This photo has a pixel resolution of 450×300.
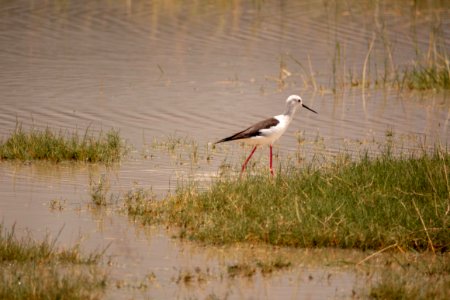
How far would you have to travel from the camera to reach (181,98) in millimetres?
17016

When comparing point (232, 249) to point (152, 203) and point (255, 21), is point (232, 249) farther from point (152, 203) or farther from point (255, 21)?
point (255, 21)

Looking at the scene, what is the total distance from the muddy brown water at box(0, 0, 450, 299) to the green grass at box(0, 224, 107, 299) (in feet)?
0.75

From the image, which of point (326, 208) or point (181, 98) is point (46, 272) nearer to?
point (326, 208)

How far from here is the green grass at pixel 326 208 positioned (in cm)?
849

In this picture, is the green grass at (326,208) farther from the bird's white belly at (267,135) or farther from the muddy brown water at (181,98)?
the bird's white belly at (267,135)

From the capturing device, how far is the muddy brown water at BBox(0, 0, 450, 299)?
26.9 ft

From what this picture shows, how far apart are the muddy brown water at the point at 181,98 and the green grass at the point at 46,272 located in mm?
230

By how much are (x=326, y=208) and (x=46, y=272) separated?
2569 millimetres

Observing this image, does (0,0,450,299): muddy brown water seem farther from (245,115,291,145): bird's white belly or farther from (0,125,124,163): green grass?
(245,115,291,145): bird's white belly

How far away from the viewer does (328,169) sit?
1038 centimetres

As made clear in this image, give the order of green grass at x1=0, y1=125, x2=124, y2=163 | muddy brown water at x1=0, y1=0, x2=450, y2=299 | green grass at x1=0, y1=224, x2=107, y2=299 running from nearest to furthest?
green grass at x1=0, y1=224, x2=107, y2=299, muddy brown water at x1=0, y1=0, x2=450, y2=299, green grass at x1=0, y1=125, x2=124, y2=163

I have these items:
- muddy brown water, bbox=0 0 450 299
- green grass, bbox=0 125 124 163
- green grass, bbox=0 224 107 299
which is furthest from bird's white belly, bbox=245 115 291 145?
green grass, bbox=0 224 107 299

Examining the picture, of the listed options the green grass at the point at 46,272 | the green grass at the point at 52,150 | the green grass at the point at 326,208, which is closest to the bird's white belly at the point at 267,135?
the green grass at the point at 326,208

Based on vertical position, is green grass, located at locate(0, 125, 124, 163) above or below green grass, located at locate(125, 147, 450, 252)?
above
